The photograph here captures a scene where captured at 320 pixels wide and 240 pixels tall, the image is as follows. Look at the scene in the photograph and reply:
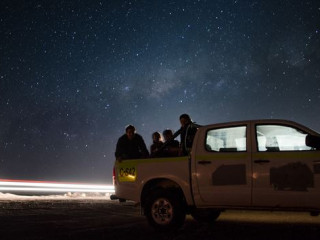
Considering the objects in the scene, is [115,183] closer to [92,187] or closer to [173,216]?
[173,216]

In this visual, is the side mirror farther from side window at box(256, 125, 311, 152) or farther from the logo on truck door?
the logo on truck door

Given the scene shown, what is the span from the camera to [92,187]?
30156mm

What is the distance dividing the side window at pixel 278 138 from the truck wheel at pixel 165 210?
172 cm

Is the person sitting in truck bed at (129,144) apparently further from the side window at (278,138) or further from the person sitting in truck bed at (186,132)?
the side window at (278,138)

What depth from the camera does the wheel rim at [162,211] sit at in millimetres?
7535

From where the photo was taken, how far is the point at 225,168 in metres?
7.22

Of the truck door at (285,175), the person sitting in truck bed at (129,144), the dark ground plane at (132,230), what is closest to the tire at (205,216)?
the dark ground plane at (132,230)

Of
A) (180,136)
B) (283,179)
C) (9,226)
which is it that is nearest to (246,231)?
(283,179)

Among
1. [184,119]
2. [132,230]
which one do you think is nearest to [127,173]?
[132,230]

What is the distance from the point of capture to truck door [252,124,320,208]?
21.6ft

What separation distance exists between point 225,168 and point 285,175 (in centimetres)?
98

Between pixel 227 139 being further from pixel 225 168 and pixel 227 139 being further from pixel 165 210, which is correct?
pixel 165 210

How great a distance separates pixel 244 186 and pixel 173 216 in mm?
1349

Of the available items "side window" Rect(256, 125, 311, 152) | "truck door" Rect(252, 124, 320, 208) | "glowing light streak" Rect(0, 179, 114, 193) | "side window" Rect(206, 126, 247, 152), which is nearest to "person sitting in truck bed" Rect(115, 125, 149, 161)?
"side window" Rect(206, 126, 247, 152)
